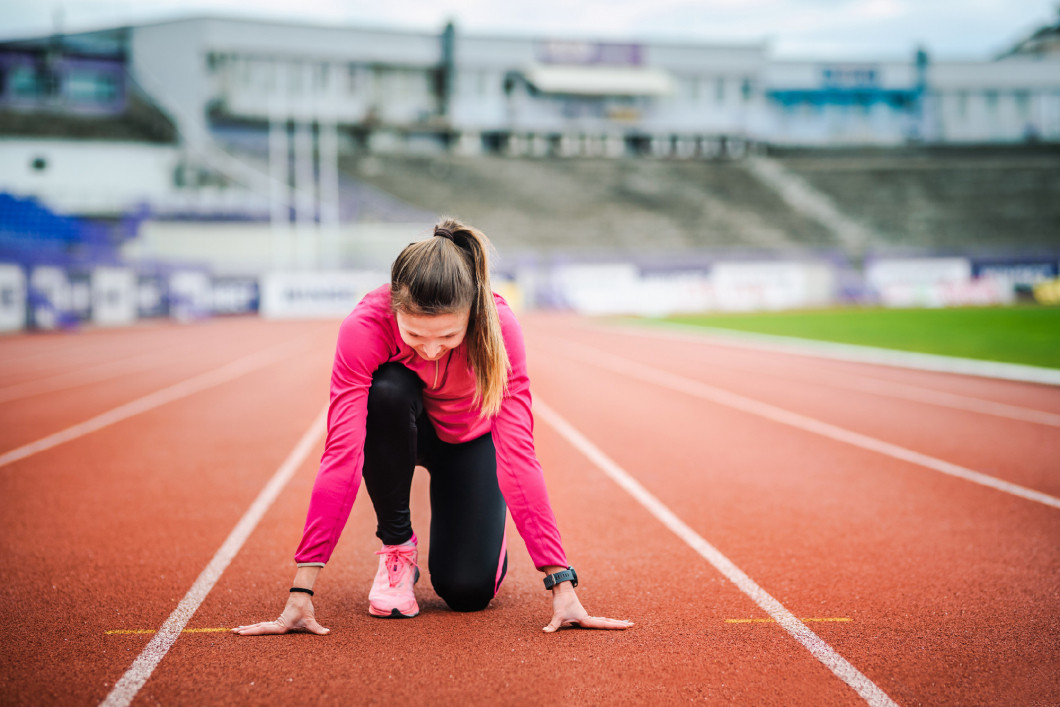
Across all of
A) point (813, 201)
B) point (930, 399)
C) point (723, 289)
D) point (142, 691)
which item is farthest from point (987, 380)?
point (813, 201)

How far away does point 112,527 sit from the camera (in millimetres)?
4312

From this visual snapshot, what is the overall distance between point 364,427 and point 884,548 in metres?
2.77

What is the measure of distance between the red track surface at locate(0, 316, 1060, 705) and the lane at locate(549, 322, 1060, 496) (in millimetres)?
44

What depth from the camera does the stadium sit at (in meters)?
2.81

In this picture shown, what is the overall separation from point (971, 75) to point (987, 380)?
47.6 meters

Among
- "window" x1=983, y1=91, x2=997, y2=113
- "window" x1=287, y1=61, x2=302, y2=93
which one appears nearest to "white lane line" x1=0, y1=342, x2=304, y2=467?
"window" x1=287, y1=61, x2=302, y2=93

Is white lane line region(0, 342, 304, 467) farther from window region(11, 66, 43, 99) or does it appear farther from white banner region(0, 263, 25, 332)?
window region(11, 66, 43, 99)

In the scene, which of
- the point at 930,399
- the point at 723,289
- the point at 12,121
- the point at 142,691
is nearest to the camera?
the point at 142,691

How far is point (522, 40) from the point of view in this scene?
44469 mm

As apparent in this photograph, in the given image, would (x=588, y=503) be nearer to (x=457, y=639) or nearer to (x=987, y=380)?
(x=457, y=639)

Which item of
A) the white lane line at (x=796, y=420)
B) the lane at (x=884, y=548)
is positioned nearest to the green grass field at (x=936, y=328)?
the white lane line at (x=796, y=420)

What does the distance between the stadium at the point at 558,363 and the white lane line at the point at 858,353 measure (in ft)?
0.43

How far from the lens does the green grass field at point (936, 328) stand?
42.7 ft

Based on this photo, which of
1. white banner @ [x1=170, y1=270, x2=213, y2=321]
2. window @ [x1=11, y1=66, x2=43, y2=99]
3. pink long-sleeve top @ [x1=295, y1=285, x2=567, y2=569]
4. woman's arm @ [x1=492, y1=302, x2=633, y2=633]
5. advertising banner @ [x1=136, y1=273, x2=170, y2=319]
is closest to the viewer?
pink long-sleeve top @ [x1=295, y1=285, x2=567, y2=569]
